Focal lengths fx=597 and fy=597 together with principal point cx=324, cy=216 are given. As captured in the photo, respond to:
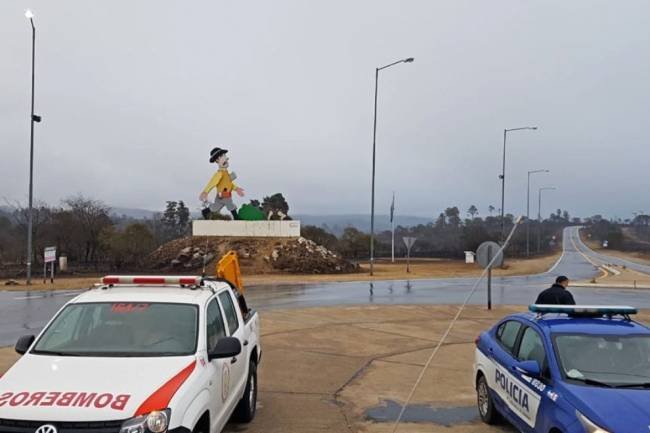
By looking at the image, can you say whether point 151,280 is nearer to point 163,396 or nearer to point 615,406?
point 163,396

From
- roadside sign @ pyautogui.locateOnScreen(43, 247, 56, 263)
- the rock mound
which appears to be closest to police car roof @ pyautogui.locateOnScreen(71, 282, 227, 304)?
roadside sign @ pyautogui.locateOnScreen(43, 247, 56, 263)

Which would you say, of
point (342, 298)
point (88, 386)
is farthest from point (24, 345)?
point (342, 298)

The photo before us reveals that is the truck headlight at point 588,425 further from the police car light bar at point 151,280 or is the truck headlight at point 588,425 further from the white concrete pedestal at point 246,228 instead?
the white concrete pedestal at point 246,228

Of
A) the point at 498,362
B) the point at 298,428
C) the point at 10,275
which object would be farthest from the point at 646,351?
the point at 10,275

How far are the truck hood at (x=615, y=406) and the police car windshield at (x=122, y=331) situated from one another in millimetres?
3147

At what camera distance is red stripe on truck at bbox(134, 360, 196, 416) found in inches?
157

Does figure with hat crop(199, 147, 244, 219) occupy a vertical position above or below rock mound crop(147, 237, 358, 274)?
above

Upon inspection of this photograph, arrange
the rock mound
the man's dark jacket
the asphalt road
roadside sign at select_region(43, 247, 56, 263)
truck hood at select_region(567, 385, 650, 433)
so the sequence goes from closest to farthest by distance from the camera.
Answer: truck hood at select_region(567, 385, 650, 433) < the man's dark jacket < the asphalt road < roadside sign at select_region(43, 247, 56, 263) < the rock mound

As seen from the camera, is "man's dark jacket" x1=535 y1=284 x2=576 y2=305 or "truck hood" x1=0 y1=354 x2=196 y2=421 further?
"man's dark jacket" x1=535 y1=284 x2=576 y2=305

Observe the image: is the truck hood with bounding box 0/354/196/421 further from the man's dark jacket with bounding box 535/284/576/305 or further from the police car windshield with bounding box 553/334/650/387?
the man's dark jacket with bounding box 535/284/576/305

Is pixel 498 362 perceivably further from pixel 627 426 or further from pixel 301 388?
pixel 301 388

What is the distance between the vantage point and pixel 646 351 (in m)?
5.43

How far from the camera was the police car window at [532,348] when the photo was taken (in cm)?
555

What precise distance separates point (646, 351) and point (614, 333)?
0.30 m
